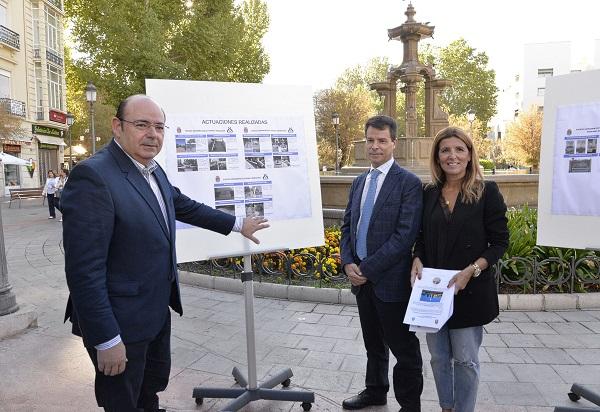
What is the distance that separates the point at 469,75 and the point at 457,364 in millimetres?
58954

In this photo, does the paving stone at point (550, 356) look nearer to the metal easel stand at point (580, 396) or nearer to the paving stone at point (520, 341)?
the paving stone at point (520, 341)

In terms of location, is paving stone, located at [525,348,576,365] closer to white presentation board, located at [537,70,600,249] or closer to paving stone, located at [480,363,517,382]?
paving stone, located at [480,363,517,382]

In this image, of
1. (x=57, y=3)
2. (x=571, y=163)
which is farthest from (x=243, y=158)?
(x=57, y=3)

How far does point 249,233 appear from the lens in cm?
333

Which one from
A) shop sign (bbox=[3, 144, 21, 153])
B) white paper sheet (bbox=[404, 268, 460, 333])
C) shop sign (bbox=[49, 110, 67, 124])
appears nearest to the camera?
white paper sheet (bbox=[404, 268, 460, 333])

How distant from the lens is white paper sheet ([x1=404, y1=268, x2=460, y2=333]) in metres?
2.82

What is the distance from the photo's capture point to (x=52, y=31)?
34.4 m

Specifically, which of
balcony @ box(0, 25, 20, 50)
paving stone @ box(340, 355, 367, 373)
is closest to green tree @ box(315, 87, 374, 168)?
balcony @ box(0, 25, 20, 50)

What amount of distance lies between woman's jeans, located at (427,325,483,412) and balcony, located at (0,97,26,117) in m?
30.4

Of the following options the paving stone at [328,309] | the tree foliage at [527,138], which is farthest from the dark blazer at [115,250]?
the tree foliage at [527,138]

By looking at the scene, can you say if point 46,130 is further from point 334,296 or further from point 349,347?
point 349,347

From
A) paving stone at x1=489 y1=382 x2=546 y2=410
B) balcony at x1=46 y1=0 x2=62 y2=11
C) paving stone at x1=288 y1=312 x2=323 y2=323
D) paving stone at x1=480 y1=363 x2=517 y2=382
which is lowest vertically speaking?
paving stone at x1=489 y1=382 x2=546 y2=410

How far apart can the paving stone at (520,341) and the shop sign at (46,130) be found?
34054mm

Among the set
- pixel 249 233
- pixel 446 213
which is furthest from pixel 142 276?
pixel 446 213
